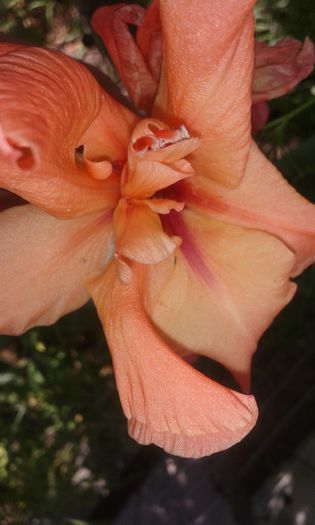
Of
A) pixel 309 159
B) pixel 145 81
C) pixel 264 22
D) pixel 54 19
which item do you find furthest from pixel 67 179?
pixel 54 19

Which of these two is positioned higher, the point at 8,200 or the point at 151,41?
the point at 151,41

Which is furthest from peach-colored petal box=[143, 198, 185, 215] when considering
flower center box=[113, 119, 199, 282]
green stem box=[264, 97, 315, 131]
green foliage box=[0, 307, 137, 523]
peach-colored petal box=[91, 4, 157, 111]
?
green foliage box=[0, 307, 137, 523]

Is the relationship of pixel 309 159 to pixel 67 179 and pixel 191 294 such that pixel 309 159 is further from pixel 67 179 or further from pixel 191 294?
pixel 67 179

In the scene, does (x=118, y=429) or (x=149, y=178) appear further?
(x=118, y=429)

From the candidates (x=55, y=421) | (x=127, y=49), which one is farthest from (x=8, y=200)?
(x=55, y=421)

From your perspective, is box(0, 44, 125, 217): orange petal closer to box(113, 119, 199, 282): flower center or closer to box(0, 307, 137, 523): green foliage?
box(113, 119, 199, 282): flower center

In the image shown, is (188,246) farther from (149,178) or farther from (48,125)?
(48,125)

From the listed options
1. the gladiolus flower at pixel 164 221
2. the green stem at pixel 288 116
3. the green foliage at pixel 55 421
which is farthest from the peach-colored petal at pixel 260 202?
the green foliage at pixel 55 421
